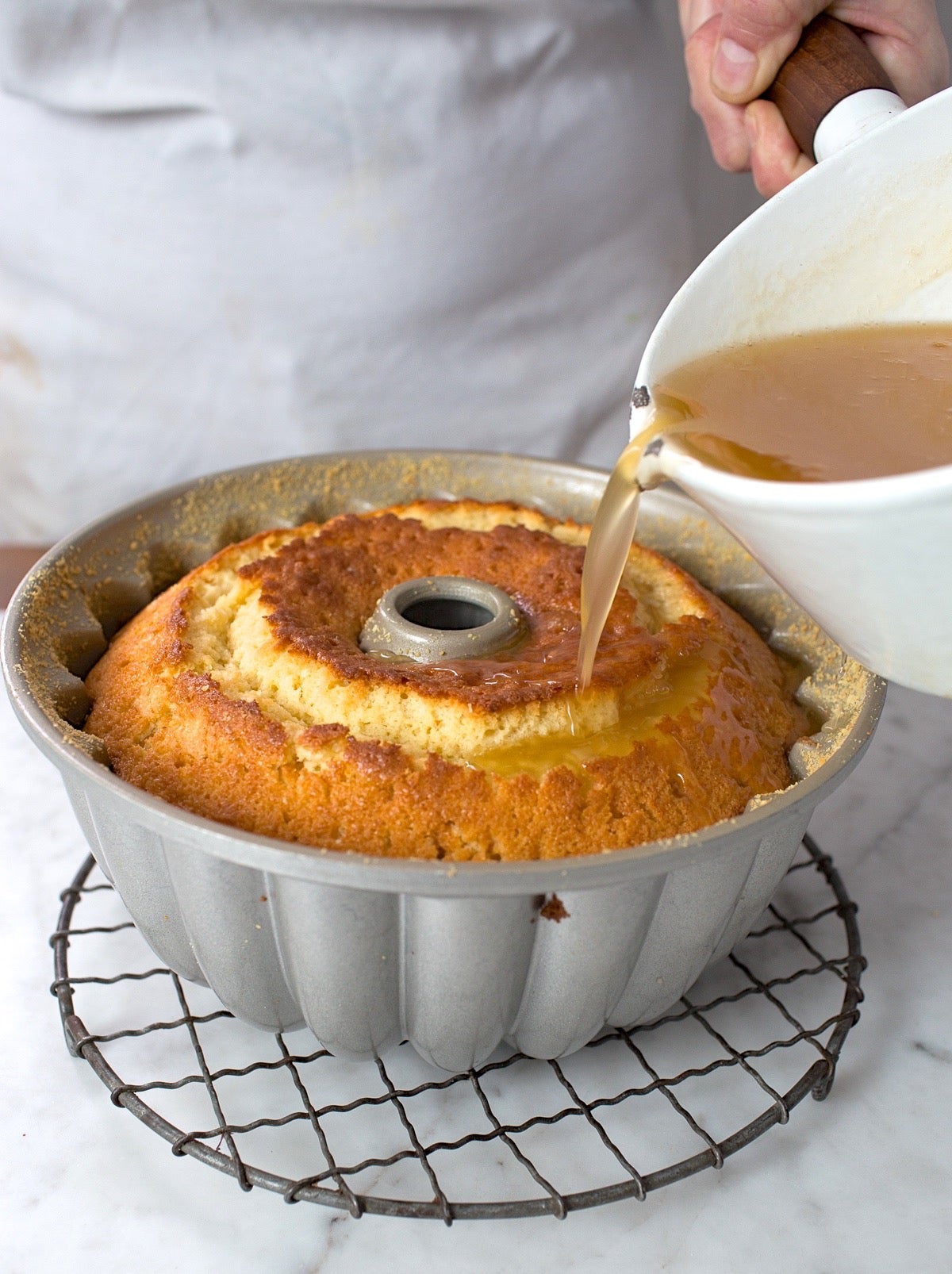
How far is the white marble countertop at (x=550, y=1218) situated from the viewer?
104 centimetres

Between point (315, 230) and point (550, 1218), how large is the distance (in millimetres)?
1532

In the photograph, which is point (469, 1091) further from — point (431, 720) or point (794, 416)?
point (794, 416)

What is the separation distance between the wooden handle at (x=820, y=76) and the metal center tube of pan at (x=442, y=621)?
649 millimetres

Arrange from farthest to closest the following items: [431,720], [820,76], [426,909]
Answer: [820,76] < [431,720] < [426,909]

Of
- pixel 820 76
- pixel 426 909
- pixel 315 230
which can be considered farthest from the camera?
pixel 315 230

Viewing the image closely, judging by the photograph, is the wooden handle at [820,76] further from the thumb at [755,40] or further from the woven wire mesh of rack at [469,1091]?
the woven wire mesh of rack at [469,1091]

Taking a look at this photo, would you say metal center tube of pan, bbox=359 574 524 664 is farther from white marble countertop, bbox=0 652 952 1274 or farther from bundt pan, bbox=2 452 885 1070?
white marble countertop, bbox=0 652 952 1274

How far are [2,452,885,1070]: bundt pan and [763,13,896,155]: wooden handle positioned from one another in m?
0.63

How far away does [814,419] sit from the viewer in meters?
1.07

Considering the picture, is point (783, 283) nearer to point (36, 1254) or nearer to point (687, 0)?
point (687, 0)

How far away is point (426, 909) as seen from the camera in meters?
1.00

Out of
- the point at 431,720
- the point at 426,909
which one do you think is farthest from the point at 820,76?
the point at 426,909

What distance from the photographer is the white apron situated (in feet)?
6.00

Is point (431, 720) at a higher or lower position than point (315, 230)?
lower
